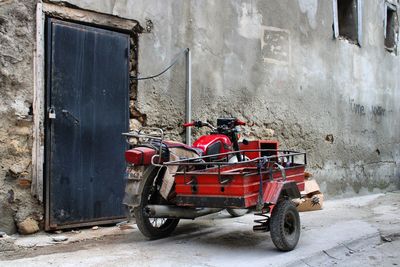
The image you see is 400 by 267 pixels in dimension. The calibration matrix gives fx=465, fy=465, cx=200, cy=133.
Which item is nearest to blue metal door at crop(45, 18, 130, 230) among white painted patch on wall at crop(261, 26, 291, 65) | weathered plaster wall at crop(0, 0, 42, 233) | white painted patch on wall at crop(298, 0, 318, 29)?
weathered plaster wall at crop(0, 0, 42, 233)

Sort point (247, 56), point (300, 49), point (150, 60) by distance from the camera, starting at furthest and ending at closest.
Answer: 1. point (300, 49)
2. point (247, 56)
3. point (150, 60)

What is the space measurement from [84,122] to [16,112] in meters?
0.79

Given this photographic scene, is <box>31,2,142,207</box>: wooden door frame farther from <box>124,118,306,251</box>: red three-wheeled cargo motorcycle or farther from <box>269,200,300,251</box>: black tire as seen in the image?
<box>269,200,300,251</box>: black tire

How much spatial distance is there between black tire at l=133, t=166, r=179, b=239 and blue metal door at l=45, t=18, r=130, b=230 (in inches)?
35.7

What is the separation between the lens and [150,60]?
6.15 metres

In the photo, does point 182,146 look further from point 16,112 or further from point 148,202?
point 16,112

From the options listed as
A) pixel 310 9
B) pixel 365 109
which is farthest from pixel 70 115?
pixel 365 109

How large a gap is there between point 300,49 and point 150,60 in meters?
3.47

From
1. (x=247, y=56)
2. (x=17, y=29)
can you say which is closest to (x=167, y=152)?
(x=17, y=29)

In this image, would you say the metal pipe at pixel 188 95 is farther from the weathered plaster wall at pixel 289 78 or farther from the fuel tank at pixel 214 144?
the fuel tank at pixel 214 144

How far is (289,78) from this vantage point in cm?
823

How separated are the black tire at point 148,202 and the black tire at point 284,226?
4.09 ft

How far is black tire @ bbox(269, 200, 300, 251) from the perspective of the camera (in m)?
4.38

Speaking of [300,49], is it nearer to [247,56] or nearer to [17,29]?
[247,56]
